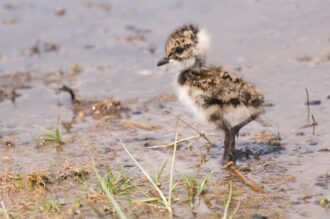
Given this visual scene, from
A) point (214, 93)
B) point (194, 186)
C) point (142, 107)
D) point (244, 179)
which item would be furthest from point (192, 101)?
point (142, 107)

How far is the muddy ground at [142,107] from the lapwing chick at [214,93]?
0.17 m

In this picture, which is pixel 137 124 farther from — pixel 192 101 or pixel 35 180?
pixel 35 180

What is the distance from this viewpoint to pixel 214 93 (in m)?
5.23

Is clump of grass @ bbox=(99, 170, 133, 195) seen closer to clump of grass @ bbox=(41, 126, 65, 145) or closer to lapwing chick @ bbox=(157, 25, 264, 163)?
lapwing chick @ bbox=(157, 25, 264, 163)

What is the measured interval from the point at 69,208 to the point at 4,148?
66.8 inches

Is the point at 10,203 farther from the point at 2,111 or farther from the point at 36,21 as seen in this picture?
the point at 36,21

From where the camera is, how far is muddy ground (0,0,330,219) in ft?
15.3

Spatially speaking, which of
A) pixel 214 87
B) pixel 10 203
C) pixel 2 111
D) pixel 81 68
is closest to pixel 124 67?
pixel 81 68

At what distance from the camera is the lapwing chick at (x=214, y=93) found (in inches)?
205

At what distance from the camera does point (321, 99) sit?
659cm

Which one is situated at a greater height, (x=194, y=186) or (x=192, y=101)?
(x=192, y=101)

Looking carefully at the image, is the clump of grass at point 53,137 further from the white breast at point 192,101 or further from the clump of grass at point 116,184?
the clump of grass at point 116,184

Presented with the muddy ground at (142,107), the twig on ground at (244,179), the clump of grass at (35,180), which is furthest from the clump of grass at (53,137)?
the twig on ground at (244,179)

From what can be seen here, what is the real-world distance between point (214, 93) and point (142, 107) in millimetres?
1865
